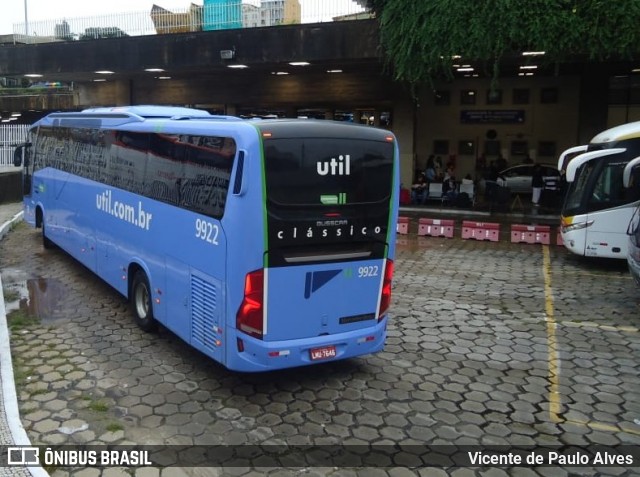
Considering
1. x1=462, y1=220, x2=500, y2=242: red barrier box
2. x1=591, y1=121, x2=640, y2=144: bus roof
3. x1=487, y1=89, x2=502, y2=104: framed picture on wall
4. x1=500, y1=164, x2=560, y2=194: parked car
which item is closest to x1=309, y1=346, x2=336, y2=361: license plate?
x1=591, y1=121, x2=640, y2=144: bus roof

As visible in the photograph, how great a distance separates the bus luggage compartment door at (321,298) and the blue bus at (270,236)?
0.5 inches

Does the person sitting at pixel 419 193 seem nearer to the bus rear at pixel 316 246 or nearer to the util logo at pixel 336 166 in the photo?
the bus rear at pixel 316 246

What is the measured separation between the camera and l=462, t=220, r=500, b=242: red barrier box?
1677cm

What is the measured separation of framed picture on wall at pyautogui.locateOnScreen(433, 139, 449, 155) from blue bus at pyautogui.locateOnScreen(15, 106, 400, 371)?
2283 centimetres

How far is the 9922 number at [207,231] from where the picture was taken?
6586 mm

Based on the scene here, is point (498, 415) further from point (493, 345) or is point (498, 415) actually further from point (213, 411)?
point (213, 411)

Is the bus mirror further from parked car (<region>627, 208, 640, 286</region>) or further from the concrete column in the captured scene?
the concrete column

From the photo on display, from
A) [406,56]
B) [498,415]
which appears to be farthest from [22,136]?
[498,415]

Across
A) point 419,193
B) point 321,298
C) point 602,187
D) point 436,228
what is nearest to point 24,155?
point 436,228

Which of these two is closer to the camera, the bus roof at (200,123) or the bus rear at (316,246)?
the bus rear at (316,246)

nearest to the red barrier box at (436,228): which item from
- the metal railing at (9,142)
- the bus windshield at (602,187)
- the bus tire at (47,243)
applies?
the bus windshield at (602,187)

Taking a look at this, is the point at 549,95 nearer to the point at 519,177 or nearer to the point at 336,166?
the point at 519,177

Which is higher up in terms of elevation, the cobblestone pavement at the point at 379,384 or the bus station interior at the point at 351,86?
the bus station interior at the point at 351,86

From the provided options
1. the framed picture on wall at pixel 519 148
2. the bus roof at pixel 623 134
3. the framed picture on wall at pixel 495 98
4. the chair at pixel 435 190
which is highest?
the framed picture on wall at pixel 495 98
